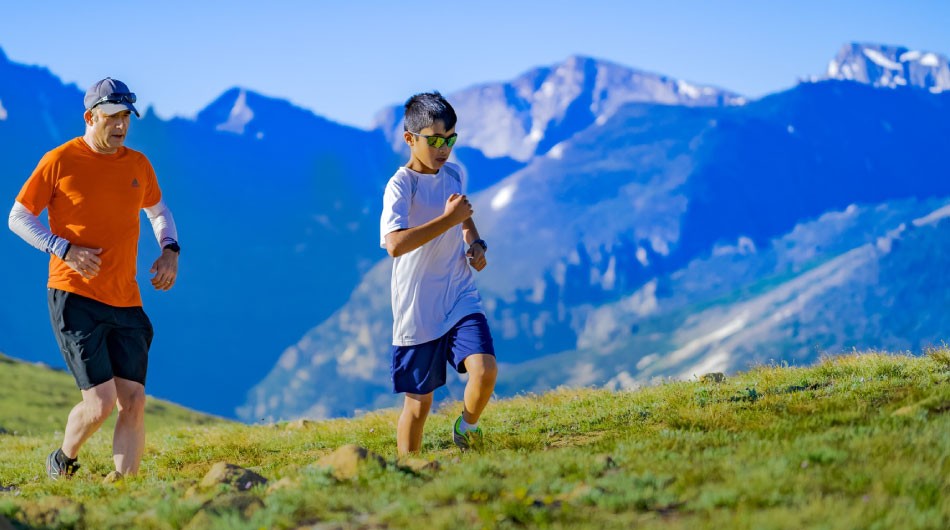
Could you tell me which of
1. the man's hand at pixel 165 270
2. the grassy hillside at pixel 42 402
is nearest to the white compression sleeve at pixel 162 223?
the man's hand at pixel 165 270

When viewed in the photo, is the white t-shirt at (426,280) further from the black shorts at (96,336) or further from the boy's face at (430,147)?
the black shorts at (96,336)

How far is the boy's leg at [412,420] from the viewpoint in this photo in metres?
8.07

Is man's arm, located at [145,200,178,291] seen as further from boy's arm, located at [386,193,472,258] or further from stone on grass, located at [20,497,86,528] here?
stone on grass, located at [20,497,86,528]

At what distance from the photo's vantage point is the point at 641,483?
5906 millimetres

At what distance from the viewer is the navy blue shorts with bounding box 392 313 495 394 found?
7867 mm

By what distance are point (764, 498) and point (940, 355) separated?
20.5 feet

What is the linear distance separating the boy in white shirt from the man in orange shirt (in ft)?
6.32

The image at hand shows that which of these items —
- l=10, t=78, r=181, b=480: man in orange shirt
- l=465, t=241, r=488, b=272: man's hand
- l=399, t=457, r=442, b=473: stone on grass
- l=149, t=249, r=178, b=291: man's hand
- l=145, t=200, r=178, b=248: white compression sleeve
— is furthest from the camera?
l=145, t=200, r=178, b=248: white compression sleeve

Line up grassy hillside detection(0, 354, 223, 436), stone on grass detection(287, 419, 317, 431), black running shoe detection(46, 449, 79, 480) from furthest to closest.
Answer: grassy hillside detection(0, 354, 223, 436), stone on grass detection(287, 419, 317, 431), black running shoe detection(46, 449, 79, 480)

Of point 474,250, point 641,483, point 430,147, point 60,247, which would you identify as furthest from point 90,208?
point 641,483

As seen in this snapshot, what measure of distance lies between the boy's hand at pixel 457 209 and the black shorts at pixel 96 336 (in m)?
2.70

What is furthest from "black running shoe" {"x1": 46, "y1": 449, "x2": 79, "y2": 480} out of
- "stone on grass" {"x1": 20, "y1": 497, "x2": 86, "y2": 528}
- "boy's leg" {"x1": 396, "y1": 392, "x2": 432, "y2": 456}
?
"boy's leg" {"x1": 396, "y1": 392, "x2": 432, "y2": 456}

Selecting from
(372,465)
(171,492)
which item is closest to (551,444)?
(372,465)

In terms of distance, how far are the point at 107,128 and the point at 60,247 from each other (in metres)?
0.98
